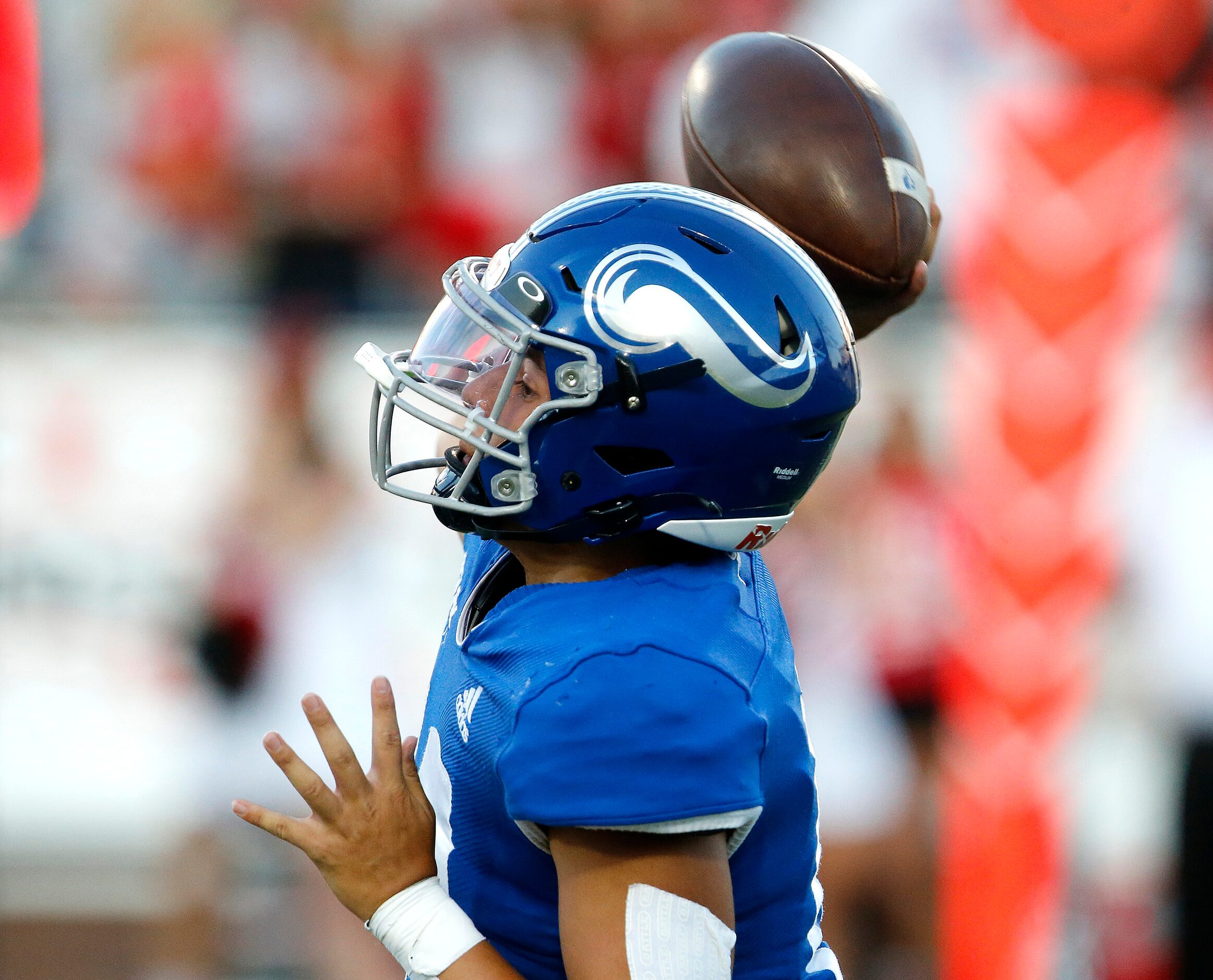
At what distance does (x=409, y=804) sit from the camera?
160cm

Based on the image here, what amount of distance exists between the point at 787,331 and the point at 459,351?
39 cm

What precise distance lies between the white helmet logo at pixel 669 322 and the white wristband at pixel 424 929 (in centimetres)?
64

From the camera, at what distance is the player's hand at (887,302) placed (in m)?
2.06

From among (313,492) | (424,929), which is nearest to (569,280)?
(424,929)

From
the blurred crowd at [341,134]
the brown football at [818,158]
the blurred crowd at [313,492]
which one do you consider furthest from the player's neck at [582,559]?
the blurred crowd at [341,134]

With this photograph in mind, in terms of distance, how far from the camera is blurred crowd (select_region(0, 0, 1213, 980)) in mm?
4777

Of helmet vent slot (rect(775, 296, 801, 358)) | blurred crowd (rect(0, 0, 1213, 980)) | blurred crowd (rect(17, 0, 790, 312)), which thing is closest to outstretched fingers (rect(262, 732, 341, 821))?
helmet vent slot (rect(775, 296, 801, 358))

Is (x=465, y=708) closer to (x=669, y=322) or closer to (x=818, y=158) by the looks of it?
(x=669, y=322)

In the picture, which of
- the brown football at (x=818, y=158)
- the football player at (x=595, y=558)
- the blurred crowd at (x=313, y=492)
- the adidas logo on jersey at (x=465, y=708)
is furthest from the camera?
the blurred crowd at (x=313, y=492)

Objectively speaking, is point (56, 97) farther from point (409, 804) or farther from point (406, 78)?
point (409, 804)

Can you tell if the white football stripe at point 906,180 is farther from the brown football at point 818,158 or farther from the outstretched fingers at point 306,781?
the outstretched fingers at point 306,781

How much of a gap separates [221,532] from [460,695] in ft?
11.5

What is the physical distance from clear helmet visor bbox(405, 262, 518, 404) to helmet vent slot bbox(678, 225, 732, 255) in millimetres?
238

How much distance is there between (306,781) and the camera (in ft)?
5.15
